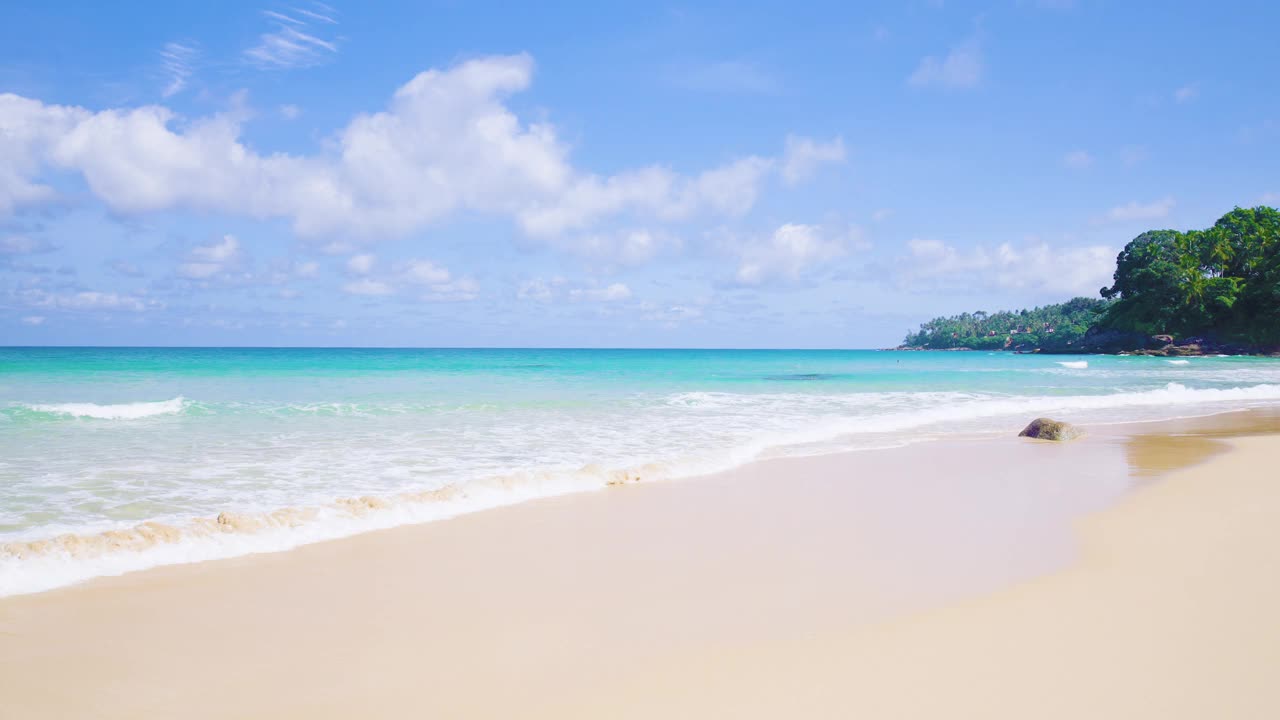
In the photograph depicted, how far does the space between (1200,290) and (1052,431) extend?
6970 centimetres

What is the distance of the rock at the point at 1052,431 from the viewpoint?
10867 mm

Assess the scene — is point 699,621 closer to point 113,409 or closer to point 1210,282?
point 113,409

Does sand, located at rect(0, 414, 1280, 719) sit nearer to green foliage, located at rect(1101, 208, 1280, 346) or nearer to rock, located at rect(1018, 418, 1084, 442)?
rock, located at rect(1018, 418, 1084, 442)

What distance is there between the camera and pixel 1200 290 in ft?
205

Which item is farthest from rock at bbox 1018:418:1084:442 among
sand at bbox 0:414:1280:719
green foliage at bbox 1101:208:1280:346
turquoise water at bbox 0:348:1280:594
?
green foliage at bbox 1101:208:1280:346

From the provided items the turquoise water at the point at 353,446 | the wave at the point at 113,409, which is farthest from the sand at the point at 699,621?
the wave at the point at 113,409

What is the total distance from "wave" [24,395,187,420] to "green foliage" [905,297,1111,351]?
103694 mm

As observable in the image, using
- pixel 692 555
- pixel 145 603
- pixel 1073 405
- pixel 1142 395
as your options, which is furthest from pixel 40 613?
pixel 1142 395

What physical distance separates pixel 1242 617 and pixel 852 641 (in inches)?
85.5

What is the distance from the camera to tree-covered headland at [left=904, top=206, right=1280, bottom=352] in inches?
2345

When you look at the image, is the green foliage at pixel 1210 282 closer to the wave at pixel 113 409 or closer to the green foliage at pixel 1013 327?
the green foliage at pixel 1013 327

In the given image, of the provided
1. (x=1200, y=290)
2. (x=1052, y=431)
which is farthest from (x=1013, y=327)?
(x=1052, y=431)

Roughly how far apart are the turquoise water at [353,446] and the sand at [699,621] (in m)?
0.67

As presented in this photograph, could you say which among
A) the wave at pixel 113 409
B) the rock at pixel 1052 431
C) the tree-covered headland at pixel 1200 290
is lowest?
the rock at pixel 1052 431
